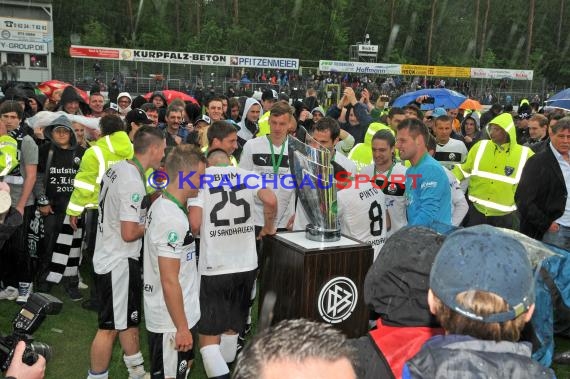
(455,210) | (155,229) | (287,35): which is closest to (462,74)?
(287,35)

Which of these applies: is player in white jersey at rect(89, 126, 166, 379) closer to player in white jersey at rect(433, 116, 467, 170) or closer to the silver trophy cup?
the silver trophy cup

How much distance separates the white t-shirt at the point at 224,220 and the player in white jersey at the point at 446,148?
406 centimetres

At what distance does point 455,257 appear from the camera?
1.60 m

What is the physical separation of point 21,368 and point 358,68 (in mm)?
34008

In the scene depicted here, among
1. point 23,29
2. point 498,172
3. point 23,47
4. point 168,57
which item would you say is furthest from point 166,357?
point 23,29

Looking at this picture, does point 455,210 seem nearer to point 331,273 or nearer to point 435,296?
point 331,273

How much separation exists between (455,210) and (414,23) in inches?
2168

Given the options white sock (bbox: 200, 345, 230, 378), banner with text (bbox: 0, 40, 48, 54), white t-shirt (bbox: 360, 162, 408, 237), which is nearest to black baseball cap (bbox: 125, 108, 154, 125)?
white t-shirt (bbox: 360, 162, 408, 237)

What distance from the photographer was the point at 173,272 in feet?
10.1

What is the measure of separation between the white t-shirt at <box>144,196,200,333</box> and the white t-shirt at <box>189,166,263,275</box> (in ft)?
0.93

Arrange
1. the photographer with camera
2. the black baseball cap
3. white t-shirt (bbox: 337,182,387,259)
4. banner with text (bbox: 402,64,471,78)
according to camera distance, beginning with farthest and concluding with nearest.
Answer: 1. banner with text (bbox: 402,64,471,78)
2. the black baseball cap
3. white t-shirt (bbox: 337,182,387,259)
4. the photographer with camera

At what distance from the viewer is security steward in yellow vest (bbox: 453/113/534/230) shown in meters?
6.32

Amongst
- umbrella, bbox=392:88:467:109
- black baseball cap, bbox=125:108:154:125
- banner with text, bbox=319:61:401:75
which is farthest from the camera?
banner with text, bbox=319:61:401:75

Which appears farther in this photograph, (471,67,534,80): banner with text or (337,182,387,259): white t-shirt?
(471,67,534,80): banner with text
